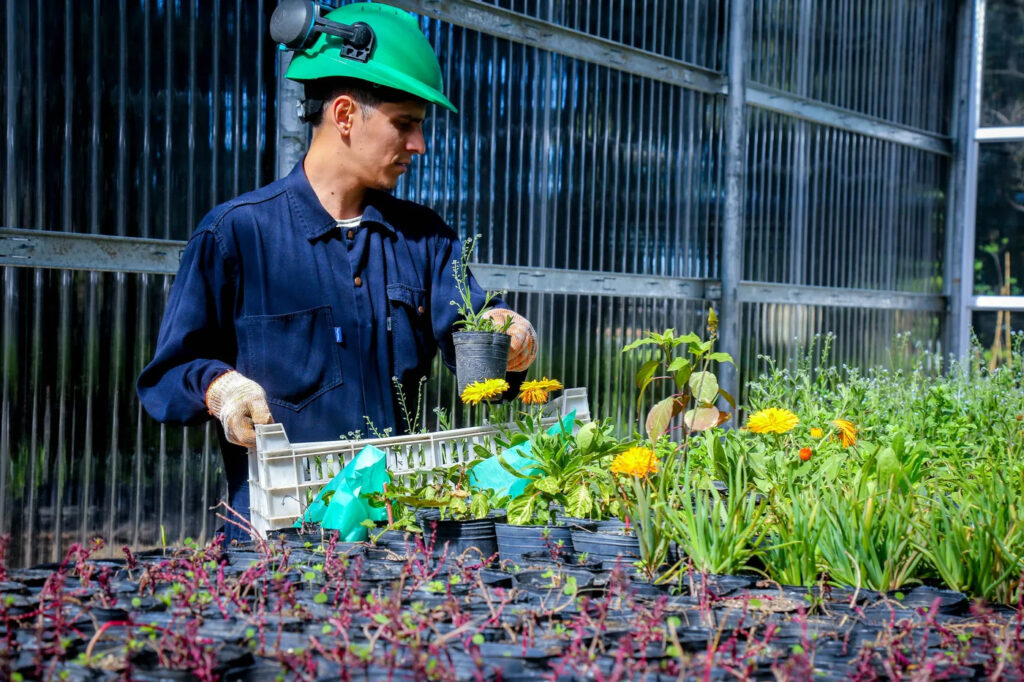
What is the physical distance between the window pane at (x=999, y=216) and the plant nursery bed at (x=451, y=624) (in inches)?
282

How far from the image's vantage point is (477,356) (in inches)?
88.5

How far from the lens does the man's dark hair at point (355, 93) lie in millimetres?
2479

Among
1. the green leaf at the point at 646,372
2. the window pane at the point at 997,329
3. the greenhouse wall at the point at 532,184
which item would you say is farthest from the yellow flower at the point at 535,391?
the window pane at the point at 997,329

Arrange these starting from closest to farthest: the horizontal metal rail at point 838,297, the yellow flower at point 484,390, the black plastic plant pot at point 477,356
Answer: the yellow flower at point 484,390 → the black plastic plant pot at point 477,356 → the horizontal metal rail at point 838,297

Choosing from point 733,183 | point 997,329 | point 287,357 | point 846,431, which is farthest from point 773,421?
point 997,329

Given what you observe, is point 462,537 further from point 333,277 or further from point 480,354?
point 333,277

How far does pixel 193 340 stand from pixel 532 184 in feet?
9.12

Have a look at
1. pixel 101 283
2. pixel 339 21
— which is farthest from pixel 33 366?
pixel 339 21

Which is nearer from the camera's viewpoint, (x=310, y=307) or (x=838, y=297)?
(x=310, y=307)

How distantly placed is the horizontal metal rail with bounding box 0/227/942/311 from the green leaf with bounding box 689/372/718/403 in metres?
1.89

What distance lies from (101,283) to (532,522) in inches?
89.2

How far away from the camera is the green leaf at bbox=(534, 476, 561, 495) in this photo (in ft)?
6.10

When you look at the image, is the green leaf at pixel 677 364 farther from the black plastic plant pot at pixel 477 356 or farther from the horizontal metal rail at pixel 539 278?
the horizontal metal rail at pixel 539 278

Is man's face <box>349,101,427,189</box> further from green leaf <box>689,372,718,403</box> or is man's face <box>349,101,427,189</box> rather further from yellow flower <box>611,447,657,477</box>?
yellow flower <box>611,447,657,477</box>
